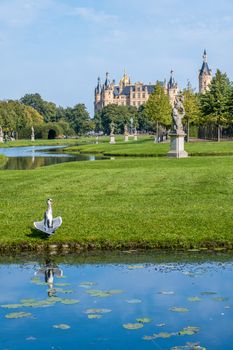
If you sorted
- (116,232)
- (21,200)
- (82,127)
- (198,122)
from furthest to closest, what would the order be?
1. (82,127)
2. (198,122)
3. (21,200)
4. (116,232)

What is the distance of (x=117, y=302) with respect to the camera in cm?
1156

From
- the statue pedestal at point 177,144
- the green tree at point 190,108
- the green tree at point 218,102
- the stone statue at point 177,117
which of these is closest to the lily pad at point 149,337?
the statue pedestal at point 177,144

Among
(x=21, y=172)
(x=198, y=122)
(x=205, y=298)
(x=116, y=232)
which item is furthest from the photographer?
(x=198, y=122)

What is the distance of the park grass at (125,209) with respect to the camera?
16625mm

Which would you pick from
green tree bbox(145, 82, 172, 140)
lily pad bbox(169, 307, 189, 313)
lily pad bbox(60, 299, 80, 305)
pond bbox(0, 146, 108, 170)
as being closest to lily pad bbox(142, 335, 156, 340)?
lily pad bbox(169, 307, 189, 313)

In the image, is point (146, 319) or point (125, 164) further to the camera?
point (125, 164)

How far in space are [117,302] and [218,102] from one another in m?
71.7

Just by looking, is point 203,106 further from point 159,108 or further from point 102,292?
point 102,292

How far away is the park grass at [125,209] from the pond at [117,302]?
1151 millimetres

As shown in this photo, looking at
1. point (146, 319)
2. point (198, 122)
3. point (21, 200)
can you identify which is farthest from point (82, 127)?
point (146, 319)

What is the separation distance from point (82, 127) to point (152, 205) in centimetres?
17026

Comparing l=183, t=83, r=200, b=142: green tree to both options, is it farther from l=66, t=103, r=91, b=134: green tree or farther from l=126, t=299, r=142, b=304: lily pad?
l=66, t=103, r=91, b=134: green tree

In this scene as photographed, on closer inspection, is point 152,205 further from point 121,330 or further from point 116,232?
point 121,330

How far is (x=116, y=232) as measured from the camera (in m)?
17.1
